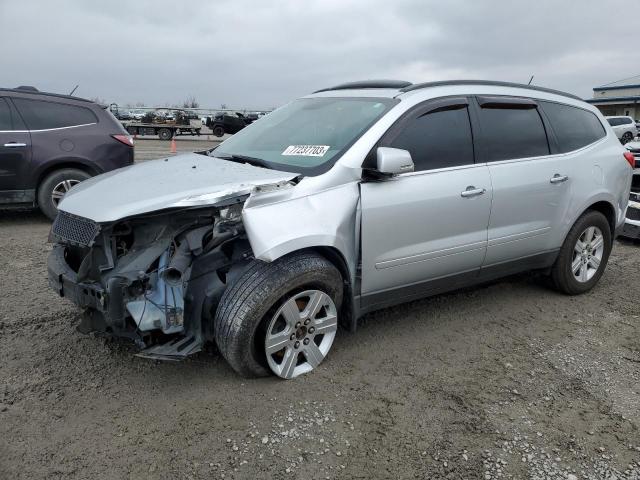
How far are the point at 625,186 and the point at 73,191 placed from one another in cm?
475

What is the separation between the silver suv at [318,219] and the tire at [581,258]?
0.13 meters

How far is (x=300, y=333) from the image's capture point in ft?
10.2

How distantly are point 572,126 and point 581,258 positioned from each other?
119 cm

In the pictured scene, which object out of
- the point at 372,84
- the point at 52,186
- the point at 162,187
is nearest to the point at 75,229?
the point at 162,187

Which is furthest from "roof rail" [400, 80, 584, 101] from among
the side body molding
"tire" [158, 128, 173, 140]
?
"tire" [158, 128, 173, 140]

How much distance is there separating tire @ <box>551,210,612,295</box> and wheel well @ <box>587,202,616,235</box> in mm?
59

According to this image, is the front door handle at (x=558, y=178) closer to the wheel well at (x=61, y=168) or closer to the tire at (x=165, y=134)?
the wheel well at (x=61, y=168)

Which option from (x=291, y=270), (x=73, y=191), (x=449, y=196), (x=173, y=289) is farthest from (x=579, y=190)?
(x=73, y=191)

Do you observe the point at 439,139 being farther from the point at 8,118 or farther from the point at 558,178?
the point at 8,118

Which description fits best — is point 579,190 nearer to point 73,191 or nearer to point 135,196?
point 135,196

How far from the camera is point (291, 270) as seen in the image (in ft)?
9.66

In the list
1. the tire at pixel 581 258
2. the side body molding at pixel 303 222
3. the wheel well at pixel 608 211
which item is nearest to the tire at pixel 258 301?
the side body molding at pixel 303 222

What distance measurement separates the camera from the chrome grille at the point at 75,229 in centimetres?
282

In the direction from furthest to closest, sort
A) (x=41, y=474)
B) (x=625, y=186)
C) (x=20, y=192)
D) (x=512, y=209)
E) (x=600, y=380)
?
(x=20, y=192) < (x=625, y=186) < (x=512, y=209) < (x=600, y=380) < (x=41, y=474)
